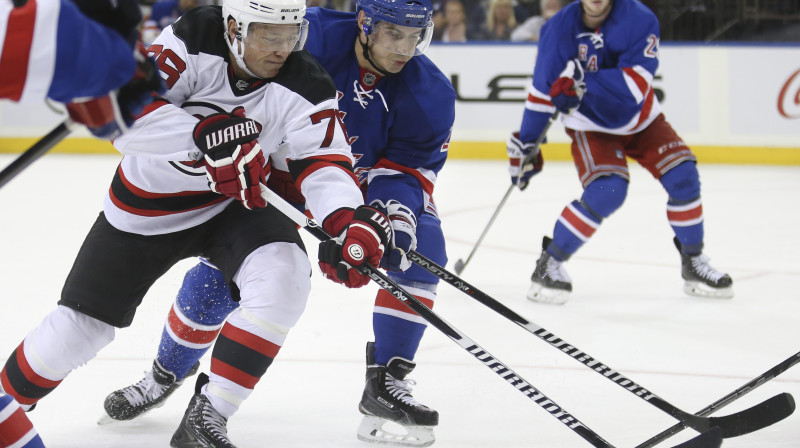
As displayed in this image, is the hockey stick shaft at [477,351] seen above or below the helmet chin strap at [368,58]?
below

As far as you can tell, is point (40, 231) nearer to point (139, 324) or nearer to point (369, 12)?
point (139, 324)

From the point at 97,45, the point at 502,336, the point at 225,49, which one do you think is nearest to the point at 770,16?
the point at 502,336

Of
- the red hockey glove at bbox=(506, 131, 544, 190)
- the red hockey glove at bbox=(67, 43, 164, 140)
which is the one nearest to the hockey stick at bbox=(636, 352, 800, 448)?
the red hockey glove at bbox=(67, 43, 164, 140)

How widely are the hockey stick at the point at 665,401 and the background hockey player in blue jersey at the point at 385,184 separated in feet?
0.77

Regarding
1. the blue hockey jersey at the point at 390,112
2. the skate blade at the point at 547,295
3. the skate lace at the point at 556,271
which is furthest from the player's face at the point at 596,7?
the blue hockey jersey at the point at 390,112

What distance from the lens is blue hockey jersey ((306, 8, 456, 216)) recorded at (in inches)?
101

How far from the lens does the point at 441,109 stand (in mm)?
2568

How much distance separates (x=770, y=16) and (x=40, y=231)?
5.63 m

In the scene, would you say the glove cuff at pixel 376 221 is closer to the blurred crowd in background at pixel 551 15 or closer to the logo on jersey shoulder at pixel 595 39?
the logo on jersey shoulder at pixel 595 39

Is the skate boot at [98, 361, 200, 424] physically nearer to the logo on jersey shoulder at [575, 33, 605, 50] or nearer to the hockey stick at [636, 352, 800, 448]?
the hockey stick at [636, 352, 800, 448]

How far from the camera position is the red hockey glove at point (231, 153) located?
1995mm

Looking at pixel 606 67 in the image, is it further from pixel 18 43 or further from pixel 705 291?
pixel 18 43

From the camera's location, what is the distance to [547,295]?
376 cm

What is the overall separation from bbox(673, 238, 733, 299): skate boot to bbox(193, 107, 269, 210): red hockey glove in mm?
2322
